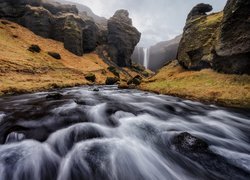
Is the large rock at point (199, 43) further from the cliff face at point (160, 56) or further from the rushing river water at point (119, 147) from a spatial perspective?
the cliff face at point (160, 56)

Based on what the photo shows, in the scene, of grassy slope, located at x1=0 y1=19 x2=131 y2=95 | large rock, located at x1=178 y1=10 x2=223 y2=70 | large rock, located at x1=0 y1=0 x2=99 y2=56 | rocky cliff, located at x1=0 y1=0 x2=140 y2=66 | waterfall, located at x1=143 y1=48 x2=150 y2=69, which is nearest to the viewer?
grassy slope, located at x1=0 y1=19 x2=131 y2=95

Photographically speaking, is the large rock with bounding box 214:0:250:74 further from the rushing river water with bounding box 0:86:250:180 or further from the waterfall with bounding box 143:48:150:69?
the waterfall with bounding box 143:48:150:69

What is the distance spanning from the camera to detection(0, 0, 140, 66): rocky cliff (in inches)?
1716

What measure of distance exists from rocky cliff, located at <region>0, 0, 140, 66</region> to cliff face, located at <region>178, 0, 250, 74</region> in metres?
33.8

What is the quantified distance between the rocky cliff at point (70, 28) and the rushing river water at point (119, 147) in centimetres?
4124

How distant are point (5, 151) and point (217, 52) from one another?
14.5 m

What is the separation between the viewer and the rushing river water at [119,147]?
405 centimetres

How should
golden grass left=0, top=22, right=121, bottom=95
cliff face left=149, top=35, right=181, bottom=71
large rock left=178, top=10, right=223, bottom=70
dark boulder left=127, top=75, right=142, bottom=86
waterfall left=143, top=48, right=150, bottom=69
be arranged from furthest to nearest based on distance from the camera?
waterfall left=143, top=48, right=150, bottom=69
cliff face left=149, top=35, right=181, bottom=71
dark boulder left=127, top=75, right=142, bottom=86
large rock left=178, top=10, right=223, bottom=70
golden grass left=0, top=22, right=121, bottom=95

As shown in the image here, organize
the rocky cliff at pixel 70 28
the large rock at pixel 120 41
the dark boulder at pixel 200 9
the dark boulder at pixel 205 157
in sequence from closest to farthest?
the dark boulder at pixel 205 157 → the dark boulder at pixel 200 9 → the rocky cliff at pixel 70 28 → the large rock at pixel 120 41

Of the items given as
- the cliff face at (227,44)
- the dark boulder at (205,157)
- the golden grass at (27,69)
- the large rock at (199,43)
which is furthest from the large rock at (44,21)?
the dark boulder at (205,157)

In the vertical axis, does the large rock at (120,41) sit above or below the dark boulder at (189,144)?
above

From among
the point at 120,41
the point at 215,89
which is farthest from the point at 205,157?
the point at 120,41

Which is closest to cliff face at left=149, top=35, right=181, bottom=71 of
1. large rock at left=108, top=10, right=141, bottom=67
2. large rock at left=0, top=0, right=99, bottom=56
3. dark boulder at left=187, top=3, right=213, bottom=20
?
large rock at left=108, top=10, right=141, bottom=67

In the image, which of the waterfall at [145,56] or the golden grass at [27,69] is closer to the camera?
the golden grass at [27,69]
